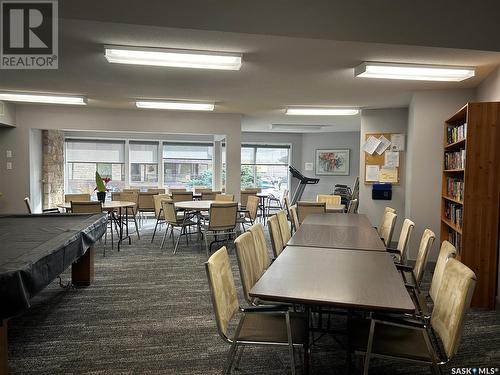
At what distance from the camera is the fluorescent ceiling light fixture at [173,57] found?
330cm

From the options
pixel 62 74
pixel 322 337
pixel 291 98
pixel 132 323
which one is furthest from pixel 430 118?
pixel 62 74

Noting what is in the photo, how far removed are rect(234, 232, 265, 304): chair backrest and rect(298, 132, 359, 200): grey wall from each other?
8.06 metres

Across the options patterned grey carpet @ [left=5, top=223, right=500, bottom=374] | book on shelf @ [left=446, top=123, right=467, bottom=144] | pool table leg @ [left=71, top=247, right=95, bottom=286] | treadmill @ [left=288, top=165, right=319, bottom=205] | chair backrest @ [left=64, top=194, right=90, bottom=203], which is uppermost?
book on shelf @ [left=446, top=123, right=467, bottom=144]

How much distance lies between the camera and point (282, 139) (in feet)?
34.7

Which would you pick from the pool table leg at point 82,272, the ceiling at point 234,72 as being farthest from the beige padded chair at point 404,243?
the pool table leg at point 82,272

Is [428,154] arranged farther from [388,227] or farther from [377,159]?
[388,227]

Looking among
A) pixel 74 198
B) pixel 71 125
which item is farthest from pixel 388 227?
pixel 71 125

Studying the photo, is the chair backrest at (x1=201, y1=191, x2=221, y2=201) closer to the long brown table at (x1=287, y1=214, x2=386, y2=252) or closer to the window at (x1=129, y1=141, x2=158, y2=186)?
the window at (x1=129, y1=141, x2=158, y2=186)

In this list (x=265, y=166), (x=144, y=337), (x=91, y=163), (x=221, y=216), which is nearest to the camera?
(x=144, y=337)

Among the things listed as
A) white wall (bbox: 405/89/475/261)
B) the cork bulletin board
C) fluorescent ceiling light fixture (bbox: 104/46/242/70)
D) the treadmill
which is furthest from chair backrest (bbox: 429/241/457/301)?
the treadmill

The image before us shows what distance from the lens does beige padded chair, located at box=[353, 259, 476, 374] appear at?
165 centimetres

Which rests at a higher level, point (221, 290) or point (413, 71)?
point (413, 71)

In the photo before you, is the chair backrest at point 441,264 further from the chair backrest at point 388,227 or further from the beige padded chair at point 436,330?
the chair backrest at point 388,227

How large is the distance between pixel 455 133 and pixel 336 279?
319 centimetres
